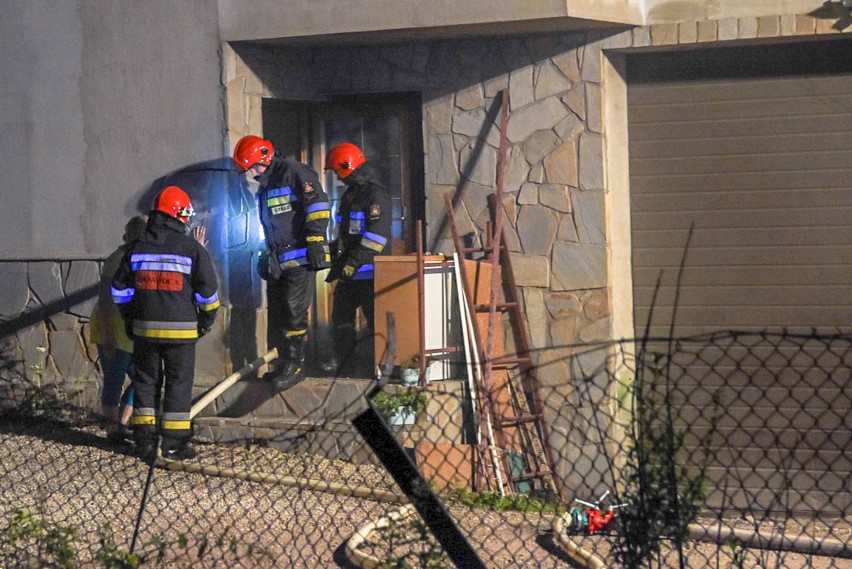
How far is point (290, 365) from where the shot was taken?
989 centimetres

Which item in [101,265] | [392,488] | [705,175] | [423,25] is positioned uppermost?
[423,25]

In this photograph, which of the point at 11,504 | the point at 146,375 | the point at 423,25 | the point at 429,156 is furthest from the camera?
the point at 429,156

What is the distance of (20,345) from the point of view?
10.8 metres

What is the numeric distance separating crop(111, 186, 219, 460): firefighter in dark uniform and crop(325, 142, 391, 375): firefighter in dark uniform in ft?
4.64

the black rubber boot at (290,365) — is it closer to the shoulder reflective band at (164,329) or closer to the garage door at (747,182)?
the shoulder reflective band at (164,329)

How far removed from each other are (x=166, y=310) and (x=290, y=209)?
145 cm

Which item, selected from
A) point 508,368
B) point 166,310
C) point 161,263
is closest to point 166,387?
point 166,310

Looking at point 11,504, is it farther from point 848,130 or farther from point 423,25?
point 848,130

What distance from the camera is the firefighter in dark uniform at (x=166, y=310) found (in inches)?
345

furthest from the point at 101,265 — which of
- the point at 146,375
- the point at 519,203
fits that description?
the point at 519,203

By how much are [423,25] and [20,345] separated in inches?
179

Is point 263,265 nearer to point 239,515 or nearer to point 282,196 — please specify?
point 282,196

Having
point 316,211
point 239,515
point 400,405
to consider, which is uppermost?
point 316,211

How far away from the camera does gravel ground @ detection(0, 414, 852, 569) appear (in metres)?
Answer: 6.30
